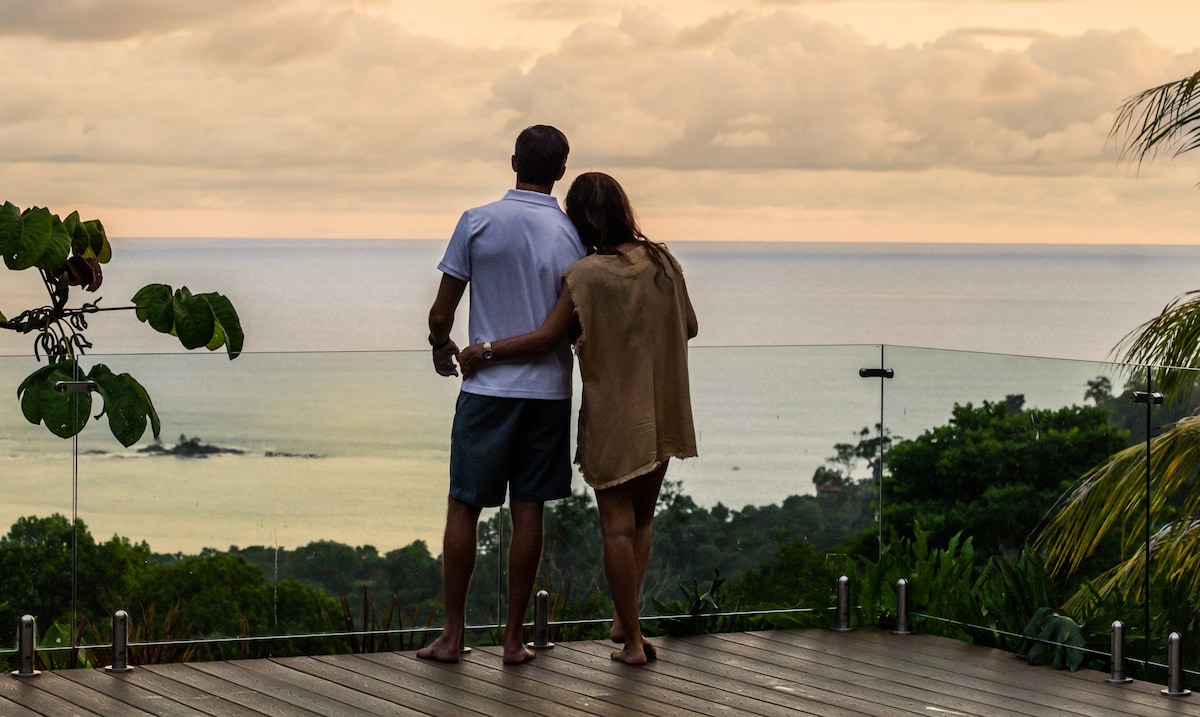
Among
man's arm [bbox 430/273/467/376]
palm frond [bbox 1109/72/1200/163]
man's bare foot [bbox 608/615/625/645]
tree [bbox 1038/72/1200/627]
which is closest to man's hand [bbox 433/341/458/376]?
man's arm [bbox 430/273/467/376]

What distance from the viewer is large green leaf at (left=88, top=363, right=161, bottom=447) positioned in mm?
4922

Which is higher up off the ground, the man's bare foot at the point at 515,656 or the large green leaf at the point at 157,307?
the large green leaf at the point at 157,307

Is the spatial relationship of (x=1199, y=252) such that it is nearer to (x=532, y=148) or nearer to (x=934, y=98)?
(x=934, y=98)

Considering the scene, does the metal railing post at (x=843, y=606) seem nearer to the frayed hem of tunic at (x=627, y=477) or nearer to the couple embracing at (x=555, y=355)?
the couple embracing at (x=555, y=355)

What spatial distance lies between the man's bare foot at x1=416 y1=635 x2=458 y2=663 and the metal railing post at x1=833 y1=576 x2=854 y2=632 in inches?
56.2

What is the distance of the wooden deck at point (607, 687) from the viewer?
14.7 feet

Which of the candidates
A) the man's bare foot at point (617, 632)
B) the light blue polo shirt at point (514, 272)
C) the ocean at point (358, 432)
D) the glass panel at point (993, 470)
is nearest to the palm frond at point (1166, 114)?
the ocean at point (358, 432)

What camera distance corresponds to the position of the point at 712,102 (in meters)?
46.7

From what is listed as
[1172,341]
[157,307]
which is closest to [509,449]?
[157,307]

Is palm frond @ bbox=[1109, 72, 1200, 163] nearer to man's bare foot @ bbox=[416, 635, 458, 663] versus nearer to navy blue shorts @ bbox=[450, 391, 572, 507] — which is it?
navy blue shorts @ bbox=[450, 391, 572, 507]

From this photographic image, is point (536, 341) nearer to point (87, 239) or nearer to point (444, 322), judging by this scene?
point (444, 322)

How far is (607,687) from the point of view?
4723 millimetres

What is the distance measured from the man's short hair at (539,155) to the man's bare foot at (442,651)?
4.84 ft

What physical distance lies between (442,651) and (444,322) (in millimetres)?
1080
